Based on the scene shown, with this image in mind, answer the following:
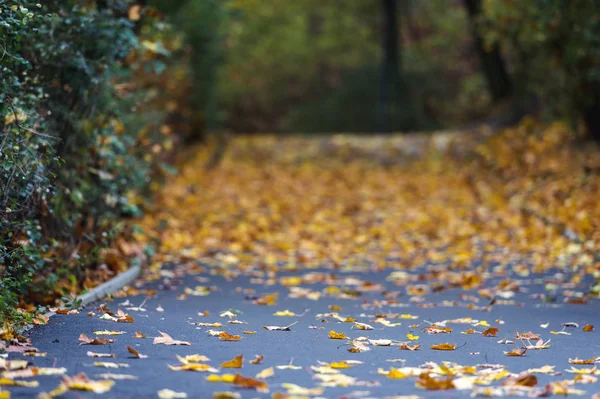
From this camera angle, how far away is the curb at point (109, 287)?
838cm

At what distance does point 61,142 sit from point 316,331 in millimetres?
3645

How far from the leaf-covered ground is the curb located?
140mm

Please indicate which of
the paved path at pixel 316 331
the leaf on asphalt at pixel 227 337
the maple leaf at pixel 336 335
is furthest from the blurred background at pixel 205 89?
the maple leaf at pixel 336 335

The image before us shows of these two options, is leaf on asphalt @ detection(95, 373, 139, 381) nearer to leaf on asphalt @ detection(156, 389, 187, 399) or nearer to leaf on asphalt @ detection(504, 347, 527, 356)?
leaf on asphalt @ detection(156, 389, 187, 399)

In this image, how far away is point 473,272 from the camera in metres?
11.6

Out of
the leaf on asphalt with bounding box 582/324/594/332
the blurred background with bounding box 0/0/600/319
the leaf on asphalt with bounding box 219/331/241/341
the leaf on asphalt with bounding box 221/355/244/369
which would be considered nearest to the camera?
the leaf on asphalt with bounding box 221/355/244/369

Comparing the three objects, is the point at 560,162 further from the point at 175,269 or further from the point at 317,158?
the point at 175,269

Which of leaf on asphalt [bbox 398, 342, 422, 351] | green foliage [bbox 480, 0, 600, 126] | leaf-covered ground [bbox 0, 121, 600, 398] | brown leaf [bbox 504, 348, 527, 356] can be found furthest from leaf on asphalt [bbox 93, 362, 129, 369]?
green foliage [bbox 480, 0, 600, 126]

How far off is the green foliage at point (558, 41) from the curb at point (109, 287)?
8.24 m

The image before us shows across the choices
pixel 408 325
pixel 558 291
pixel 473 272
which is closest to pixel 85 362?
pixel 408 325

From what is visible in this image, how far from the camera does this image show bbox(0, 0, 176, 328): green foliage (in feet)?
24.0

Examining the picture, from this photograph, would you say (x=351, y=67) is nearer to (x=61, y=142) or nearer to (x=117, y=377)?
(x=61, y=142)

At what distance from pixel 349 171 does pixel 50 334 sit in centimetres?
1675

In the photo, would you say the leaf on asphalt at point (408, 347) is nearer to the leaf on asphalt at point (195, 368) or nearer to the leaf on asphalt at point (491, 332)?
the leaf on asphalt at point (491, 332)
